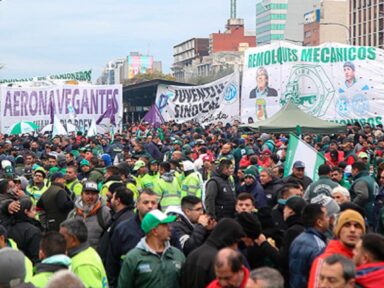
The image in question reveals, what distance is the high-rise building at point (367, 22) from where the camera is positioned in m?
131

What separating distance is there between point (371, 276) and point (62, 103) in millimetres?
27867

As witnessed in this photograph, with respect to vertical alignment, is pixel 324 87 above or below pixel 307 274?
above

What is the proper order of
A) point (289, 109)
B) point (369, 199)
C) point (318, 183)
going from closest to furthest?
1. point (318, 183)
2. point (369, 199)
3. point (289, 109)

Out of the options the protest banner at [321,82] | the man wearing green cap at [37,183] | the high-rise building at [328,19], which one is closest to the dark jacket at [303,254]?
the man wearing green cap at [37,183]

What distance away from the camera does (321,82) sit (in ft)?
84.7

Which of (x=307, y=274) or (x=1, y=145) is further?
(x=1, y=145)

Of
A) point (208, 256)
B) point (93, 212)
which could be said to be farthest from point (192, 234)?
point (93, 212)

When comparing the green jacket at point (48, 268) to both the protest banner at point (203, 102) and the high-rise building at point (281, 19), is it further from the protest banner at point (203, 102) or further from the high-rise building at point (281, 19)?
the high-rise building at point (281, 19)

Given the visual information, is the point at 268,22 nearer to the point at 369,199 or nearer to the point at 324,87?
the point at 324,87

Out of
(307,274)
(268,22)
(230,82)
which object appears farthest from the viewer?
(268,22)

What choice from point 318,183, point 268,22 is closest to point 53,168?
point 318,183

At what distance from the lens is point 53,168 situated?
13.8 m

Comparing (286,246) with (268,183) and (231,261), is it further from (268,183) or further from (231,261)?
(268,183)

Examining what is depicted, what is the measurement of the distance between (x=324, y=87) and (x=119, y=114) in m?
9.58
